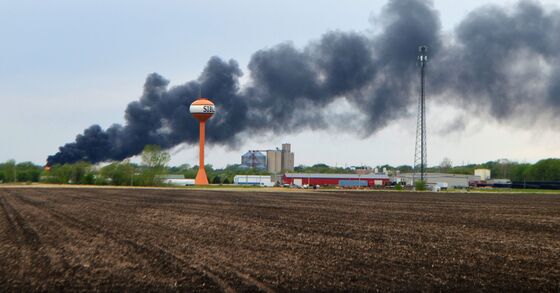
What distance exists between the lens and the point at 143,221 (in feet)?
106

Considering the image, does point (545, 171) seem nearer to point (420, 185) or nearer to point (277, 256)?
point (420, 185)

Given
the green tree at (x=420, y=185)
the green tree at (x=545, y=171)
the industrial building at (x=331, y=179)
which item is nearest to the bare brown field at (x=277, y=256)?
the green tree at (x=420, y=185)

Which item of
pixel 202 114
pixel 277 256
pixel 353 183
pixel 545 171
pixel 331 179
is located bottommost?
pixel 277 256

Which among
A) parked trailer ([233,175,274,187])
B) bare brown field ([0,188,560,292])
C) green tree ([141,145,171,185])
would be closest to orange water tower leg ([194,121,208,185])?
green tree ([141,145,171,185])

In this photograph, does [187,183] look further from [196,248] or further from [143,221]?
[196,248]

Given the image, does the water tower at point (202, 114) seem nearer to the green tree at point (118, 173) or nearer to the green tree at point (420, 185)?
the green tree at point (118, 173)

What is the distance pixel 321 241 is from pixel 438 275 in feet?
24.8

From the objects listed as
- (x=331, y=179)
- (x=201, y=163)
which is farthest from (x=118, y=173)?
(x=331, y=179)

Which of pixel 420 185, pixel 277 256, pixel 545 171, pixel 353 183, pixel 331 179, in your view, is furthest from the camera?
pixel 545 171

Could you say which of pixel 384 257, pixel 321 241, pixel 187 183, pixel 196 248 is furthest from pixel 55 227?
pixel 187 183

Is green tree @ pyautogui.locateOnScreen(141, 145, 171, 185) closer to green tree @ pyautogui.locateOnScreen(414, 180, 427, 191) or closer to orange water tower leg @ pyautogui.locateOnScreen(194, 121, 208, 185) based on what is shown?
orange water tower leg @ pyautogui.locateOnScreen(194, 121, 208, 185)

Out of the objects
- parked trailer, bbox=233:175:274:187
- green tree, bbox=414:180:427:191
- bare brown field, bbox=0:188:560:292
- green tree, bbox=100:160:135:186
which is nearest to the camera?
bare brown field, bbox=0:188:560:292

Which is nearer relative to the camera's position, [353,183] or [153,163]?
[153,163]

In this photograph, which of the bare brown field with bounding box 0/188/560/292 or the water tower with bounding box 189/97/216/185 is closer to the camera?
the bare brown field with bounding box 0/188/560/292
